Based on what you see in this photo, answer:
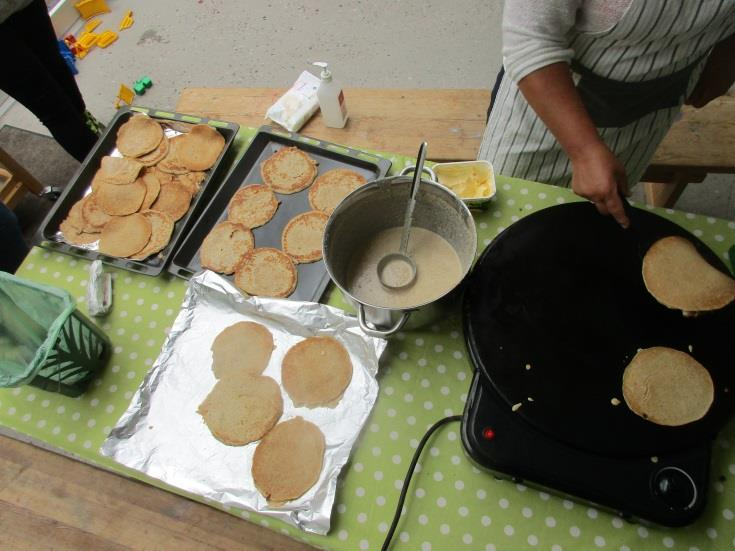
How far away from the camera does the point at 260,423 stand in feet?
2.95

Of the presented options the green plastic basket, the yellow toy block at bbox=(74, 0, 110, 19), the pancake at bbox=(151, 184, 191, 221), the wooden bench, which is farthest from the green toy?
the green plastic basket

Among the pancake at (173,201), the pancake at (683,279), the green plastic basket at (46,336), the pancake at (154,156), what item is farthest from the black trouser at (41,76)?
the pancake at (683,279)

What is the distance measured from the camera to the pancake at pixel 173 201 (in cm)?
124

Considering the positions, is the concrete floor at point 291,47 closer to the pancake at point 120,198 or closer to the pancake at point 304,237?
the pancake at point 120,198

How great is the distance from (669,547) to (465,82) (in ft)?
7.31

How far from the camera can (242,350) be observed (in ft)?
3.16

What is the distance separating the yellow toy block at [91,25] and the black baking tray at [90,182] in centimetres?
199

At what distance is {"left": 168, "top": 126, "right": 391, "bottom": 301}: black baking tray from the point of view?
44.4 inches

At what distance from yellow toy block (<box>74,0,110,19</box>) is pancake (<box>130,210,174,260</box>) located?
93.7 inches

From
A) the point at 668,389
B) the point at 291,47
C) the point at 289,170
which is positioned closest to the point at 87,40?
the point at 291,47

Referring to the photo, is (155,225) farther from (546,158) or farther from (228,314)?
(546,158)

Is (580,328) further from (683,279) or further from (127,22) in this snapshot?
(127,22)

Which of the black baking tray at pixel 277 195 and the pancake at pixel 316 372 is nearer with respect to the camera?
the pancake at pixel 316 372

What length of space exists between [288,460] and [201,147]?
2.91 feet
